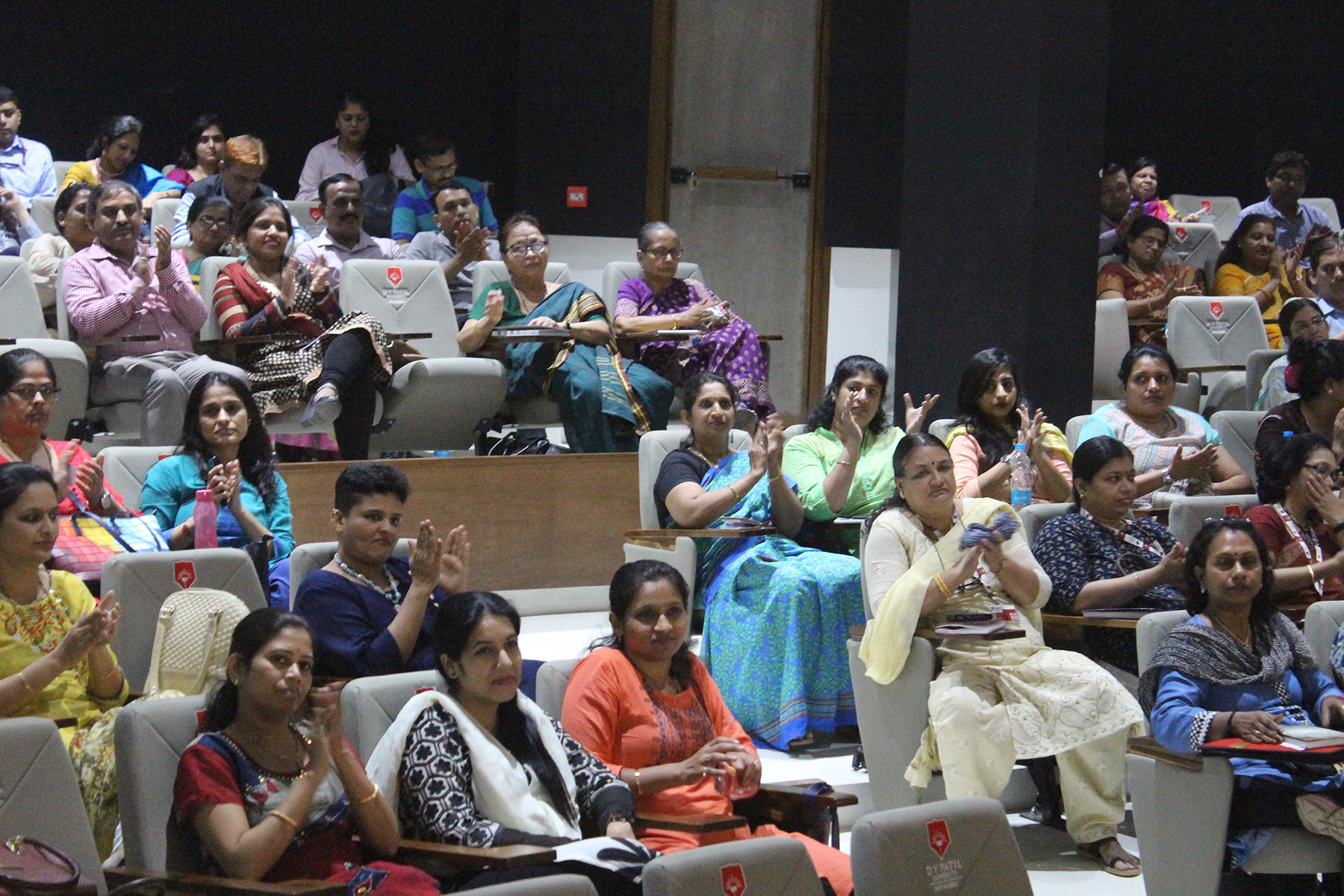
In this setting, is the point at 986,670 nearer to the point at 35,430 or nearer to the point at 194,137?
the point at 35,430

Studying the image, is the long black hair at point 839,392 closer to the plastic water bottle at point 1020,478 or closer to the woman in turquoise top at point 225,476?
the plastic water bottle at point 1020,478

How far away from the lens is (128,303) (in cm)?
503

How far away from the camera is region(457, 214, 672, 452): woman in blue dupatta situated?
5594mm

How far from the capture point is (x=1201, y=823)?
3090mm

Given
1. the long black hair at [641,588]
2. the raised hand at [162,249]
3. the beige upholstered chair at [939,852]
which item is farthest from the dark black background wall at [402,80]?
the beige upholstered chair at [939,852]

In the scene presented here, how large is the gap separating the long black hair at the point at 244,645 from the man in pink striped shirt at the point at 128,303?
8.40 feet

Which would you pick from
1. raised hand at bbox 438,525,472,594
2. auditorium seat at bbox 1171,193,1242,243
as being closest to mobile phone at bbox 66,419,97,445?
raised hand at bbox 438,525,472,594

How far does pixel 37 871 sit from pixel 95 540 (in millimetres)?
1571

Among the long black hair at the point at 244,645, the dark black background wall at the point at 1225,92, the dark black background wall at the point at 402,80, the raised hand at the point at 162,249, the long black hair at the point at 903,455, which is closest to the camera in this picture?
the long black hair at the point at 244,645

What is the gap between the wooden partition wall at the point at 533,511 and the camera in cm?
498

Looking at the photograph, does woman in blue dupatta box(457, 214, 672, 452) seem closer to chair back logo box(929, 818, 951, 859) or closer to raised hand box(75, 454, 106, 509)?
raised hand box(75, 454, 106, 509)

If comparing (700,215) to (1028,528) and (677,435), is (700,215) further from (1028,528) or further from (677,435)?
(1028,528)

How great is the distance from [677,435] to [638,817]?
1.96 m

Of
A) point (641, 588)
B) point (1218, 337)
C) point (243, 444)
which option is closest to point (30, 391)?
point (243, 444)
